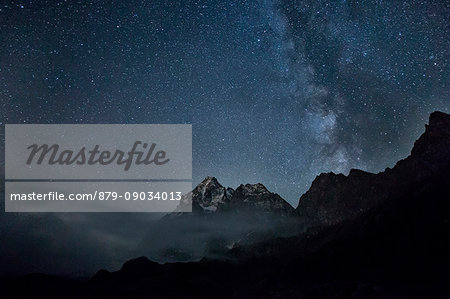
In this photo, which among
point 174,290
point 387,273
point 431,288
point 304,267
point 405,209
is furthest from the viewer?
point 174,290

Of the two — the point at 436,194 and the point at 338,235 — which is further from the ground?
the point at 436,194

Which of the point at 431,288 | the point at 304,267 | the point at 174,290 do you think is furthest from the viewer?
the point at 174,290

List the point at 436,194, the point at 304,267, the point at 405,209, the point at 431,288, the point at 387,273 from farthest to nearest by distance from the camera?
the point at 304,267, the point at 405,209, the point at 436,194, the point at 387,273, the point at 431,288

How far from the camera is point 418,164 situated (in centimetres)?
19612

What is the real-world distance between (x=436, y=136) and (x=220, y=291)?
151592mm

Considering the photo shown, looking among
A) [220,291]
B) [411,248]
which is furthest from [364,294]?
[220,291]

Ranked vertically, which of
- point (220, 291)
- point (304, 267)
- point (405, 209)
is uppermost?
point (405, 209)

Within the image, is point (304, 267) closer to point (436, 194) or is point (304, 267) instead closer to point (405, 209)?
point (405, 209)

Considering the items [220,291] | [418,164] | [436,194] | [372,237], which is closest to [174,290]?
[220,291]

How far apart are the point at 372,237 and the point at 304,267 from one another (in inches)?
1542

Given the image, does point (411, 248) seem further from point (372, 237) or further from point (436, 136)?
point (436, 136)

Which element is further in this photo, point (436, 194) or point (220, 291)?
point (220, 291)

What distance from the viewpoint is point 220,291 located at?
19762 centimetres

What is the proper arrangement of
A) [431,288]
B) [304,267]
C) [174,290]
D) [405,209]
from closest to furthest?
[431,288] < [405,209] < [304,267] < [174,290]
